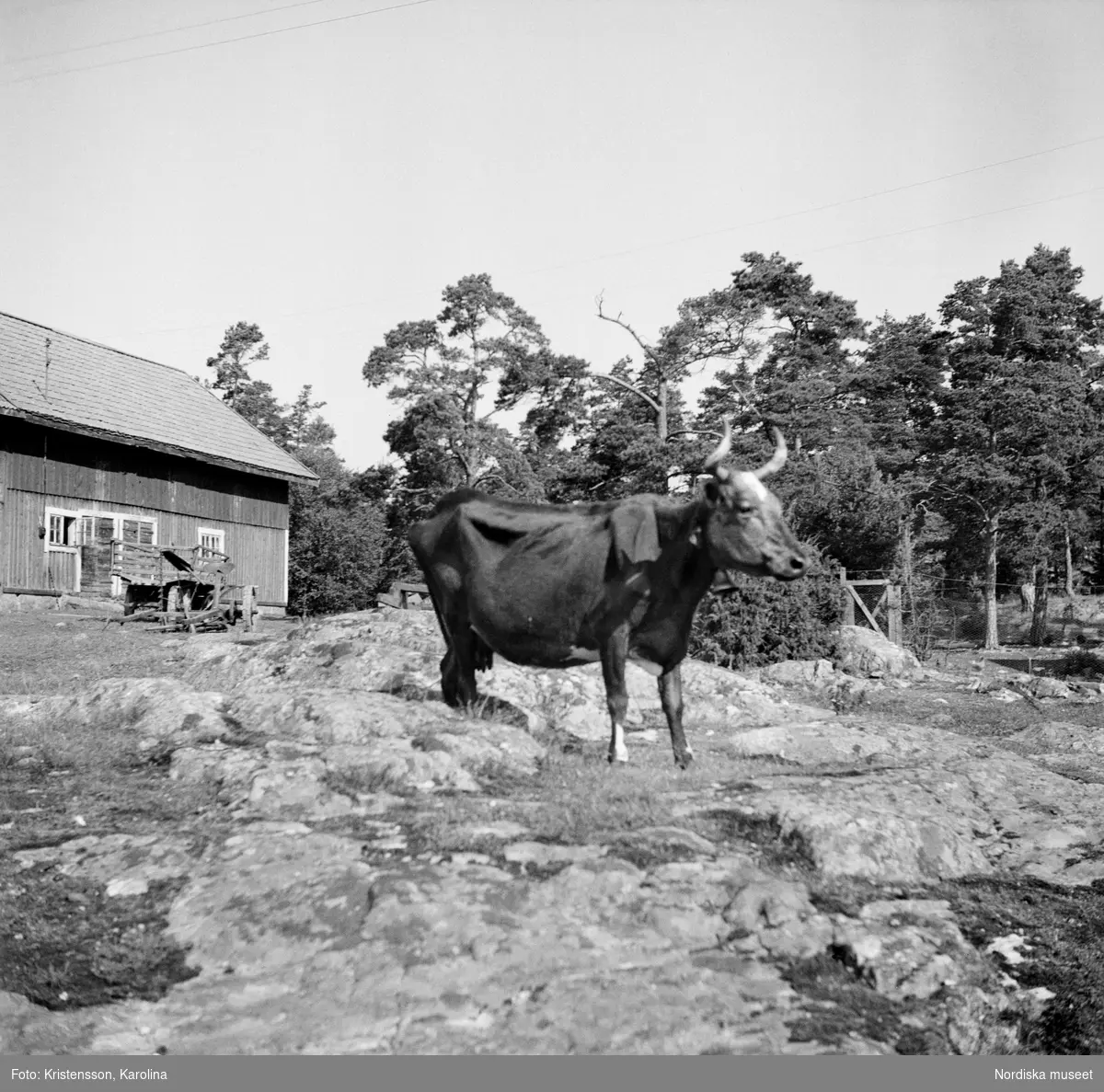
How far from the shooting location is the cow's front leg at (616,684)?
6422 mm

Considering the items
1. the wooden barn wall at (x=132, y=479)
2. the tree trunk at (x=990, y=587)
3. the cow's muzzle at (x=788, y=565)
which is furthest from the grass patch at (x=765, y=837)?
the tree trunk at (x=990, y=587)

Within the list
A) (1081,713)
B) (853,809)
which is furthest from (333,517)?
(853,809)

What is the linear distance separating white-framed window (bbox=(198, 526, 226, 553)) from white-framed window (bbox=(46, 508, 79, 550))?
3897 mm

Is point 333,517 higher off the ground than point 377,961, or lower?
higher

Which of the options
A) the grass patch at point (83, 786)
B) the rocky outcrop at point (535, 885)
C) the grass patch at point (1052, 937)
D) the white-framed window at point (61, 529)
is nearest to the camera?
the rocky outcrop at point (535, 885)

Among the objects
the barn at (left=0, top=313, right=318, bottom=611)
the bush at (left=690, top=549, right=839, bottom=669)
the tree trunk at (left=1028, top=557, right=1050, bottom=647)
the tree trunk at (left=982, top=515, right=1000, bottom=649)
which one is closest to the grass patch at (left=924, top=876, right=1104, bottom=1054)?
the bush at (left=690, top=549, right=839, bottom=669)

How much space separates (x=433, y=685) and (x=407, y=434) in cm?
2924

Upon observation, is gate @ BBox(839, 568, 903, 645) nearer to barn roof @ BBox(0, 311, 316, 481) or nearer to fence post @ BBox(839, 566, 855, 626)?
fence post @ BBox(839, 566, 855, 626)

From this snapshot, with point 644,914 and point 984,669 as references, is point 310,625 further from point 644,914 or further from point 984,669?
point 984,669

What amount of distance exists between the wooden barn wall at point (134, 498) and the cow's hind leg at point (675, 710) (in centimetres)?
2215

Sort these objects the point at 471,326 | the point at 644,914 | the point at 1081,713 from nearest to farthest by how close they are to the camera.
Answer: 1. the point at 644,914
2. the point at 1081,713
3. the point at 471,326

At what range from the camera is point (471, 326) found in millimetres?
37625

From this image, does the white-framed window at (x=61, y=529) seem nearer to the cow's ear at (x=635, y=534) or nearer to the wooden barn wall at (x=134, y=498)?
the wooden barn wall at (x=134, y=498)

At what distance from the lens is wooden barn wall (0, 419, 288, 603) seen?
24.6 metres
